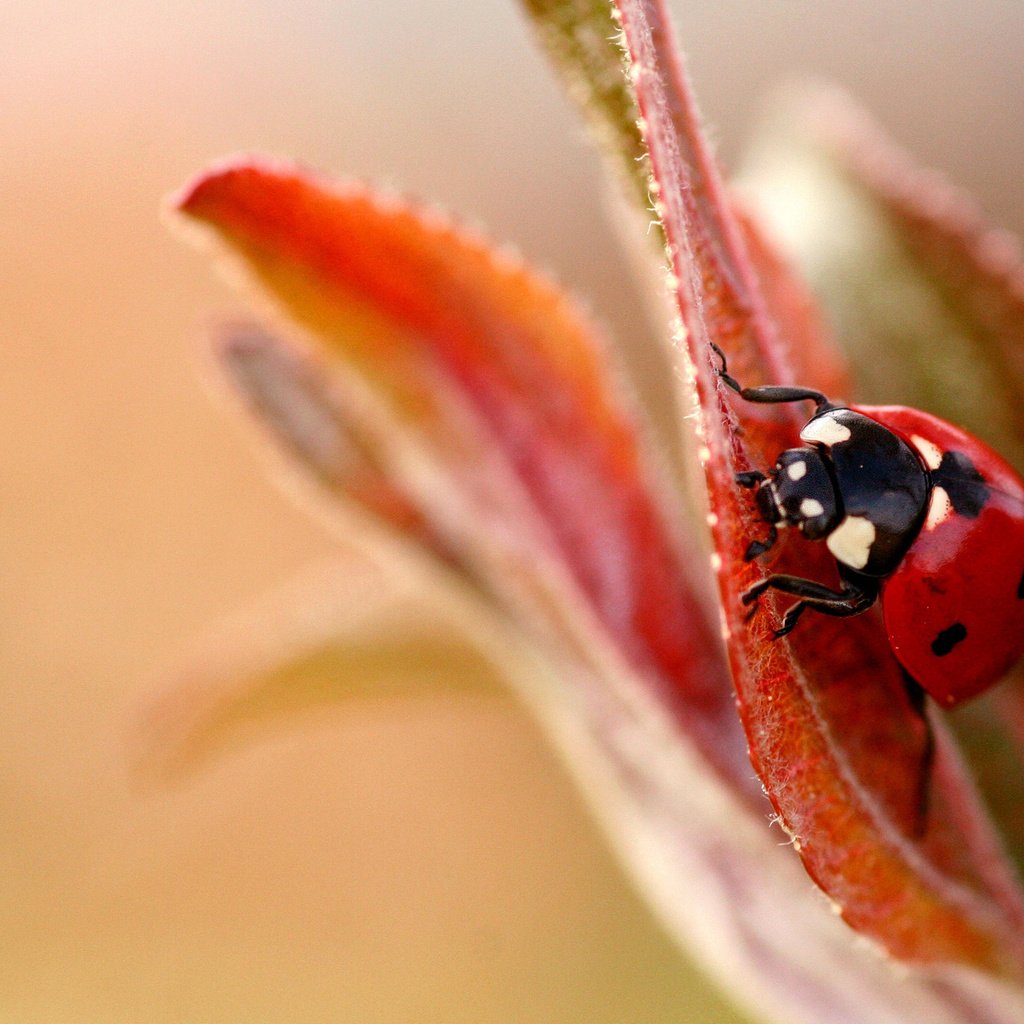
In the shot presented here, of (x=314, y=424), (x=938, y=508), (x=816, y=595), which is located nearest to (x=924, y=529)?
(x=938, y=508)

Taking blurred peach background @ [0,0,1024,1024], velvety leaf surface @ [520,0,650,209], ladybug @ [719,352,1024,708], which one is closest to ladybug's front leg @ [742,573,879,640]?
ladybug @ [719,352,1024,708]

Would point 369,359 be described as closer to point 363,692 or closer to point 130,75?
point 363,692

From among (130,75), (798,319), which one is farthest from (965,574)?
(130,75)

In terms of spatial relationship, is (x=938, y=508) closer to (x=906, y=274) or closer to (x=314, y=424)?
(x=906, y=274)

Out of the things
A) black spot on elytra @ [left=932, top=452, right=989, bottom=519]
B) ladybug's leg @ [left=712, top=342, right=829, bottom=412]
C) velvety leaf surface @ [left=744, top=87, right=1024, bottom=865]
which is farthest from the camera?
velvety leaf surface @ [left=744, top=87, right=1024, bottom=865]

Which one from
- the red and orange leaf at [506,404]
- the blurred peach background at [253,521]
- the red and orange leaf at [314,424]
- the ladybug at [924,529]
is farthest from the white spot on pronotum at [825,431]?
the blurred peach background at [253,521]

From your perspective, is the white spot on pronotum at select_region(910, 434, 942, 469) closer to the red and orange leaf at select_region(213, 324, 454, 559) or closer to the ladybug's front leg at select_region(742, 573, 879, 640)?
the ladybug's front leg at select_region(742, 573, 879, 640)
